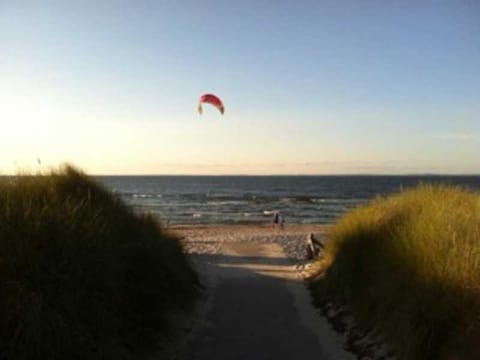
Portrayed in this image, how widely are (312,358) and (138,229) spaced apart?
319cm

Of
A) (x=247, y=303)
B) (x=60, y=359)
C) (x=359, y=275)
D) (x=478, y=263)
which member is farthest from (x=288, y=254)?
(x=60, y=359)

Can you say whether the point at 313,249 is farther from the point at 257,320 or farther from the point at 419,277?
the point at 419,277

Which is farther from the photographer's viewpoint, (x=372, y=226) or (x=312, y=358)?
(x=372, y=226)

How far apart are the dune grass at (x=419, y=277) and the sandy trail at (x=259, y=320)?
2.14ft

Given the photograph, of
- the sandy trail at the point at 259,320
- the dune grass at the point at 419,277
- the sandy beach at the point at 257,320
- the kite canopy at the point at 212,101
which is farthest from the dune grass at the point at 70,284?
the kite canopy at the point at 212,101

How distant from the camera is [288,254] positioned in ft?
57.2

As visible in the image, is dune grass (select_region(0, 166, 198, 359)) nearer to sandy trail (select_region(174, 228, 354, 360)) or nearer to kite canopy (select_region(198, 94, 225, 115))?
sandy trail (select_region(174, 228, 354, 360))

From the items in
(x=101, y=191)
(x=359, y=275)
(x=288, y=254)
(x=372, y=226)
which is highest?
(x=101, y=191)

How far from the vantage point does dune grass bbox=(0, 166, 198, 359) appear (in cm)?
430

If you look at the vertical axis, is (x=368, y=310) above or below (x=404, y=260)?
below

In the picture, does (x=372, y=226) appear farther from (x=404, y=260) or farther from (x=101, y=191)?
(x=101, y=191)

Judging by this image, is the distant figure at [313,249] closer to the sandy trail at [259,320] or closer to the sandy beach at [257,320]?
the sandy beach at [257,320]

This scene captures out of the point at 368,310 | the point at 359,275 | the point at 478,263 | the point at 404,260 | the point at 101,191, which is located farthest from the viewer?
the point at 101,191

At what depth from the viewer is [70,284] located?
15.6ft
